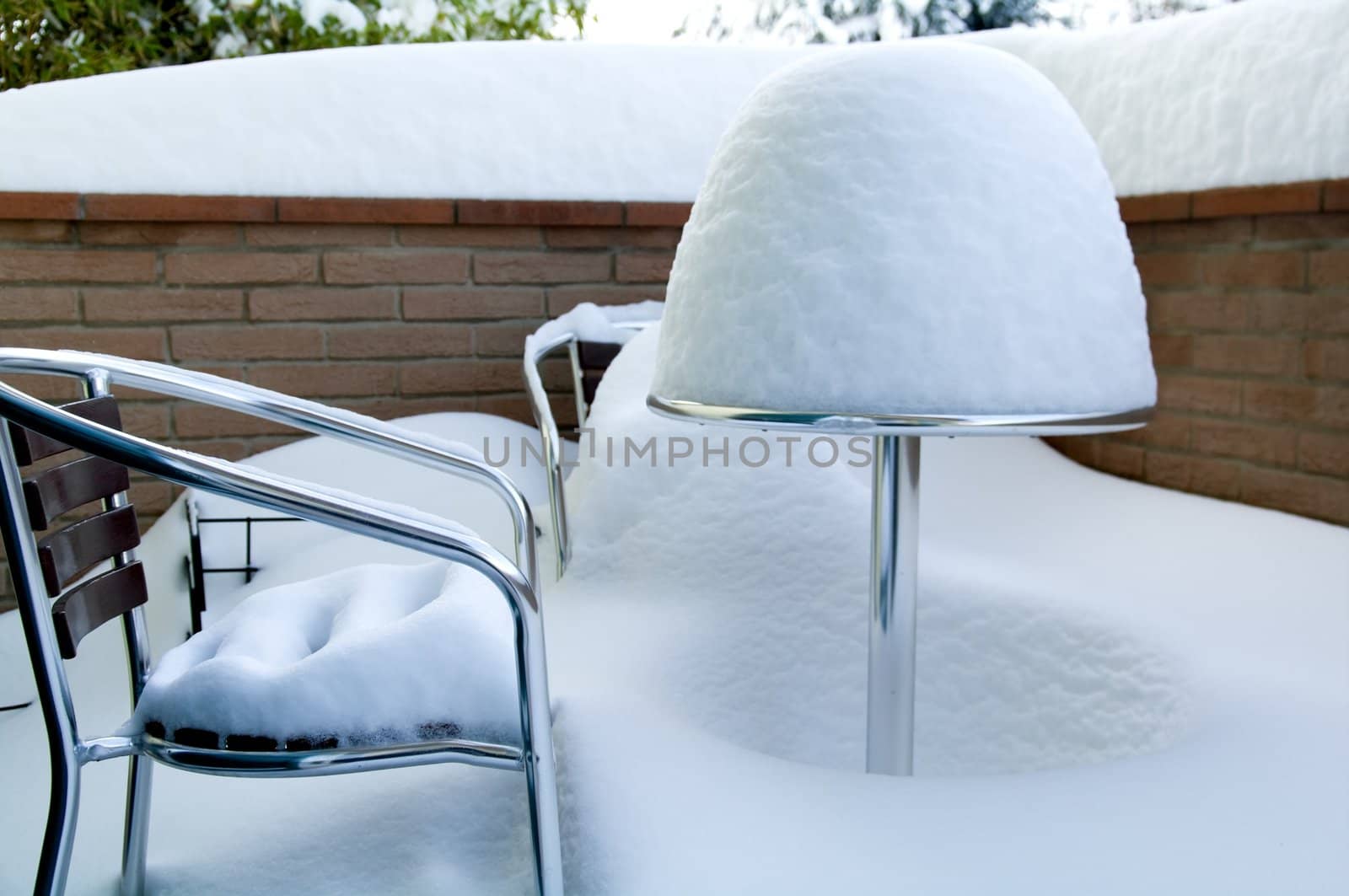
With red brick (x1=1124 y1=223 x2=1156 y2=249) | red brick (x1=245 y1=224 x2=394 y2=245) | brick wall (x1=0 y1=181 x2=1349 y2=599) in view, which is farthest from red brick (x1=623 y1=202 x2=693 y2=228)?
red brick (x1=1124 y1=223 x2=1156 y2=249)

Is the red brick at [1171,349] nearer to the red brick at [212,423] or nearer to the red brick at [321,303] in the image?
the red brick at [321,303]

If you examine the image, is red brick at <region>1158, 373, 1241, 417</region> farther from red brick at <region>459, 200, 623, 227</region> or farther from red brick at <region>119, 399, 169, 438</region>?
red brick at <region>119, 399, 169, 438</region>

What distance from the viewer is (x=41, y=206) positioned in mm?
2512

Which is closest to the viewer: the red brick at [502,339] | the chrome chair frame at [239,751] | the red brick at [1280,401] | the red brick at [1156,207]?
the chrome chair frame at [239,751]

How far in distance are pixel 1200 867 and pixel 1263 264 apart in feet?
5.27

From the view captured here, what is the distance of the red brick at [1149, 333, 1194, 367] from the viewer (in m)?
2.45

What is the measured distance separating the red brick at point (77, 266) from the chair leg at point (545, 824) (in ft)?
6.86

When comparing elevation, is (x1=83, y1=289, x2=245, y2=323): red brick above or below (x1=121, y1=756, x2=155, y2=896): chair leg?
above

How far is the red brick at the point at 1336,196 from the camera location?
79.0 inches

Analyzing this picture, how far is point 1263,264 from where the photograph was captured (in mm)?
2229

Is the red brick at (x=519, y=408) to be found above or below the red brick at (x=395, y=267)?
below

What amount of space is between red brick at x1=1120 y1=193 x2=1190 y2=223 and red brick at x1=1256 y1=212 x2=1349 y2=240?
19 cm

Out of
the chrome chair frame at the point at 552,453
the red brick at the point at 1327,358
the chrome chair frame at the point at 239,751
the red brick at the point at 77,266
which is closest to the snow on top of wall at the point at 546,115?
the red brick at the point at 77,266

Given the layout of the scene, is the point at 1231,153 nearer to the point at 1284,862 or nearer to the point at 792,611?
the point at 792,611
